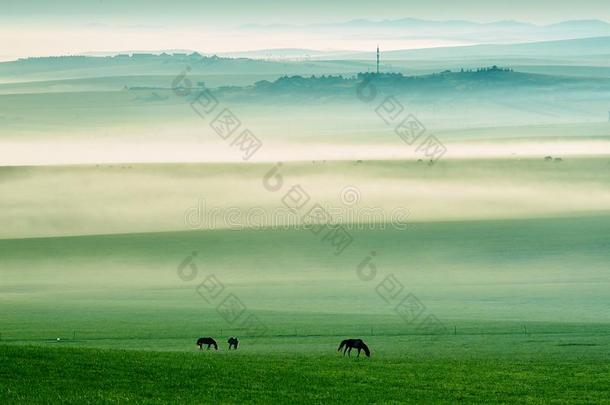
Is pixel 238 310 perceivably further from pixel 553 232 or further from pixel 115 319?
pixel 553 232

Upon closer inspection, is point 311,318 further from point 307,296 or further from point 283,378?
point 283,378

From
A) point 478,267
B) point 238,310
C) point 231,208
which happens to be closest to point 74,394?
point 238,310

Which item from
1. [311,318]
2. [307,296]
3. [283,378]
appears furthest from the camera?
[307,296]

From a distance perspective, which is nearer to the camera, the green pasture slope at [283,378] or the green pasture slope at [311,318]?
the green pasture slope at [283,378]

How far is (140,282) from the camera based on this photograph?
82.2 m

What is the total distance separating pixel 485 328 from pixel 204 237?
6396cm

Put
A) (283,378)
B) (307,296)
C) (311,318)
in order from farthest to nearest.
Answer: (307,296) < (311,318) < (283,378)

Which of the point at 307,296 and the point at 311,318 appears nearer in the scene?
the point at 311,318

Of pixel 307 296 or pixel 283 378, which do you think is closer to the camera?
pixel 283 378

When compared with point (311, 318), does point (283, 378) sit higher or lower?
lower

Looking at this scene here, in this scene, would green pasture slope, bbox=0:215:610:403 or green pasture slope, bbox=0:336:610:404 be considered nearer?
green pasture slope, bbox=0:336:610:404

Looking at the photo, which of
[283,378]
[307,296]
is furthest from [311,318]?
[283,378]

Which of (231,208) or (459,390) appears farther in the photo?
(231,208)

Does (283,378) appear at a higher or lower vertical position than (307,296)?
lower
